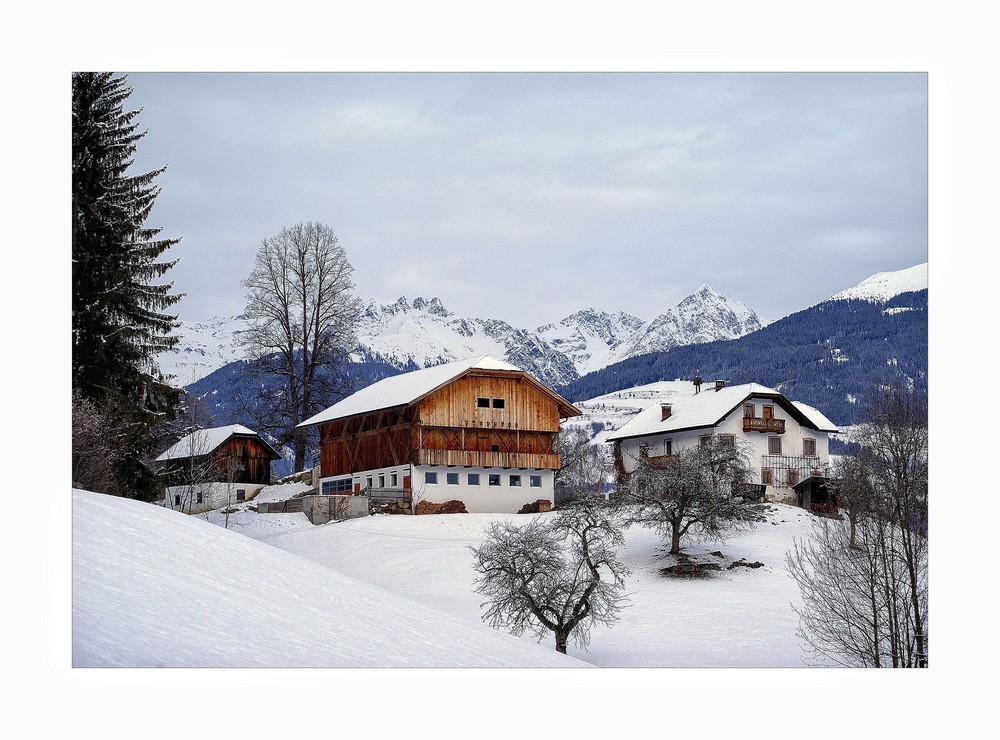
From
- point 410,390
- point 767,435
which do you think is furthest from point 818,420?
point 410,390

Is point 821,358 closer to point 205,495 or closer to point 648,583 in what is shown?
point 205,495

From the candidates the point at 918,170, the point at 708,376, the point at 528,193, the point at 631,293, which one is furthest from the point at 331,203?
the point at 708,376

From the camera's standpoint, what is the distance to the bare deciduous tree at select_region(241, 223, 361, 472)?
38.0 meters

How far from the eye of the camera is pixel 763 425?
164ft

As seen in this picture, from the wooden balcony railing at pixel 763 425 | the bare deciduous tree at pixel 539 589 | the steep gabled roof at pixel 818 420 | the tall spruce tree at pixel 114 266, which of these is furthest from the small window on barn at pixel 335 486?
the bare deciduous tree at pixel 539 589

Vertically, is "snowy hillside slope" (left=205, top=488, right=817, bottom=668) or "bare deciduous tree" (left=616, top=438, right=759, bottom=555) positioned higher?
"bare deciduous tree" (left=616, top=438, right=759, bottom=555)

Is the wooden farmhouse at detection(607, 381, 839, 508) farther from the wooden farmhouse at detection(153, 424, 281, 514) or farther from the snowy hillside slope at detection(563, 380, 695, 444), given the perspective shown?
the snowy hillside slope at detection(563, 380, 695, 444)

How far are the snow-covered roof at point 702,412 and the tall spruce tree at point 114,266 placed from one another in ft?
98.6

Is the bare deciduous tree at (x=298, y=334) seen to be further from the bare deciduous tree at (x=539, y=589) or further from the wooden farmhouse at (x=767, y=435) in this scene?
the wooden farmhouse at (x=767, y=435)

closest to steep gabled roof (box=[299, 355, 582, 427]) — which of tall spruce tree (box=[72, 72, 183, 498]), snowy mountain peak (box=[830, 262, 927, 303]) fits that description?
tall spruce tree (box=[72, 72, 183, 498])

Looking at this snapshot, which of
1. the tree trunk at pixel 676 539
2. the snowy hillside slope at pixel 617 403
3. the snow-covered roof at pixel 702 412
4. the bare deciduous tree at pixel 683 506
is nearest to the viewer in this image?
the tree trunk at pixel 676 539

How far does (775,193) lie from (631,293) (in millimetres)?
5769

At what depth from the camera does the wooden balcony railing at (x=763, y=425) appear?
49.8 meters

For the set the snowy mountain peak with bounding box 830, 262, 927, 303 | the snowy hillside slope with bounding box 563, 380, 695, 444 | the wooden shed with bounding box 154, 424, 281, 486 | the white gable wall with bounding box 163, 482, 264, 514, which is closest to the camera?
the snowy mountain peak with bounding box 830, 262, 927, 303
